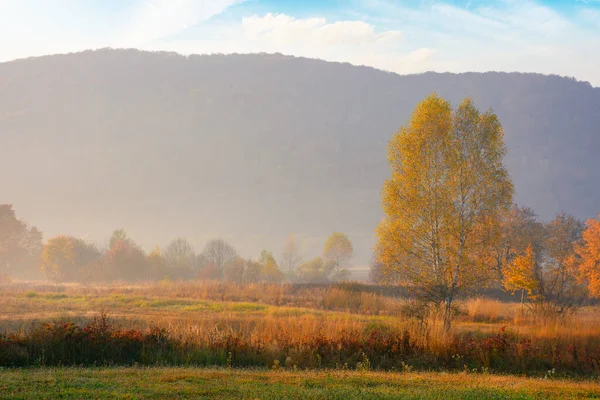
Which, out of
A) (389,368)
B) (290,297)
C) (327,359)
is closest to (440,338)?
(389,368)

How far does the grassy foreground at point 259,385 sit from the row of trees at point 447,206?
12.4 meters

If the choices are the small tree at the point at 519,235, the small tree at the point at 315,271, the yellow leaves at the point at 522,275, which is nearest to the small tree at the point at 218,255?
the small tree at the point at 315,271

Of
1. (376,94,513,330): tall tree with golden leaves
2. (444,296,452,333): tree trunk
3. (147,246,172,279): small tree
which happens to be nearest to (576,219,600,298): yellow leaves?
(376,94,513,330): tall tree with golden leaves

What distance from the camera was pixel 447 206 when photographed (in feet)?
84.6

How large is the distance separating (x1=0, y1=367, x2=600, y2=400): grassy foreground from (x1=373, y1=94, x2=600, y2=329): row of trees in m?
12.4

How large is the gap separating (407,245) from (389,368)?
11.2 metres

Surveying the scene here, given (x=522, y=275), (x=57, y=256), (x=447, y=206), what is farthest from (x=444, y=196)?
(x=57, y=256)

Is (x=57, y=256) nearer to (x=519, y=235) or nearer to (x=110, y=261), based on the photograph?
(x=110, y=261)

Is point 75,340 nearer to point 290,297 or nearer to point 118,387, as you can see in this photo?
point 118,387

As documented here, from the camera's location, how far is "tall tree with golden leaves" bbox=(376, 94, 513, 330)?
83.4ft

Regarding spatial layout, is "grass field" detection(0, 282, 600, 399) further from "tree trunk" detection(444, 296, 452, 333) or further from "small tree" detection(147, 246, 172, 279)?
"small tree" detection(147, 246, 172, 279)

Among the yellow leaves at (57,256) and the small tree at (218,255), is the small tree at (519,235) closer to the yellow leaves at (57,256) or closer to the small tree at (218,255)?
A: the small tree at (218,255)

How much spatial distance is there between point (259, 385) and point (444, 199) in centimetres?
1776

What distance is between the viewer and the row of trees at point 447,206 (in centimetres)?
2538
